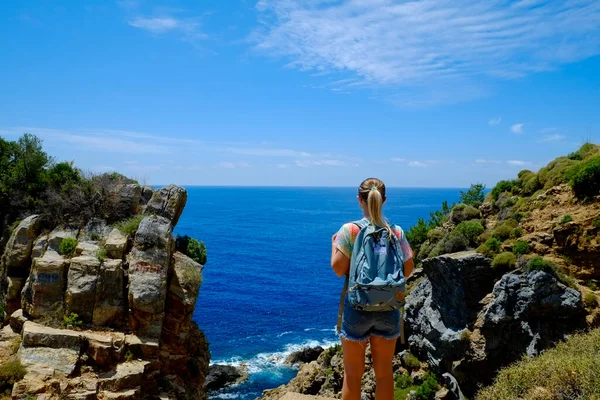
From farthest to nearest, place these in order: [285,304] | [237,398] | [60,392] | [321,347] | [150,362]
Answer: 1. [285,304]
2. [321,347]
3. [237,398]
4. [150,362]
5. [60,392]

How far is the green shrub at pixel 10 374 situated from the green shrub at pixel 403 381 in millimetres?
20982

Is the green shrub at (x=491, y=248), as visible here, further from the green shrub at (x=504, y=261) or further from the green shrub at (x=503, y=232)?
the green shrub at (x=504, y=261)

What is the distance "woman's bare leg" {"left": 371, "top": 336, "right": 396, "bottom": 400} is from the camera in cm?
559

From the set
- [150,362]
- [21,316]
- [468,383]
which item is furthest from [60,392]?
[468,383]

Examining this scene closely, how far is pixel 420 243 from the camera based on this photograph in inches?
1496

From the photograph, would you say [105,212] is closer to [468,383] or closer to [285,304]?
[468,383]

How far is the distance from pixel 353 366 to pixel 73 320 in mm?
17995

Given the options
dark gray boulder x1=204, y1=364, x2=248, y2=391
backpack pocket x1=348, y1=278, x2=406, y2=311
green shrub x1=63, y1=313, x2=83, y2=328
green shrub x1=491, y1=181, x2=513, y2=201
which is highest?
green shrub x1=491, y1=181, x2=513, y2=201

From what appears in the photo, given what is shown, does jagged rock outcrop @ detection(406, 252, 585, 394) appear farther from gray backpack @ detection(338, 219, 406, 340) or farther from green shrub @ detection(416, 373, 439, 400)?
gray backpack @ detection(338, 219, 406, 340)

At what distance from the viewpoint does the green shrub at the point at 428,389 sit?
80.1 feet

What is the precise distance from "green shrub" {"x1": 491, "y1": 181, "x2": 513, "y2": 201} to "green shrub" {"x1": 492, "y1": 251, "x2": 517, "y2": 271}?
34.4 feet

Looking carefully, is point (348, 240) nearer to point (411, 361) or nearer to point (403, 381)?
point (403, 381)

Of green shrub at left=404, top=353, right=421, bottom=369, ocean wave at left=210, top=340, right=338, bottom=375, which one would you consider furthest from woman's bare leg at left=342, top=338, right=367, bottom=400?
ocean wave at left=210, top=340, right=338, bottom=375

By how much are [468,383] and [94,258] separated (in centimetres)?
2210
